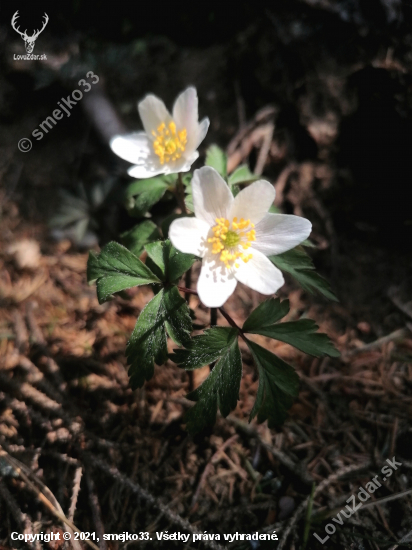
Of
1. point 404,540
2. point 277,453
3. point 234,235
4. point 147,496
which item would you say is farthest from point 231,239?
point 404,540

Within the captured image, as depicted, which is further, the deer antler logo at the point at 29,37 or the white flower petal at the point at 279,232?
the deer antler logo at the point at 29,37

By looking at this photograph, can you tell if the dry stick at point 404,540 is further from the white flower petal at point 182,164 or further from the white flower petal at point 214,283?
the white flower petal at point 182,164

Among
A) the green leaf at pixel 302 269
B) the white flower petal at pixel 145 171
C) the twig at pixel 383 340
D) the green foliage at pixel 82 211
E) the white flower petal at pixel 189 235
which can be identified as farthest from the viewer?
the green foliage at pixel 82 211

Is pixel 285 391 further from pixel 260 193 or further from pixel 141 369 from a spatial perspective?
pixel 260 193

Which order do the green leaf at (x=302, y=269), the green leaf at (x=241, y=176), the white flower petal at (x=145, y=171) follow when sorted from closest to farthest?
the green leaf at (x=302, y=269) → the white flower petal at (x=145, y=171) → the green leaf at (x=241, y=176)

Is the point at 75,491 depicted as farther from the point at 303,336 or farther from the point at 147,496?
the point at 303,336

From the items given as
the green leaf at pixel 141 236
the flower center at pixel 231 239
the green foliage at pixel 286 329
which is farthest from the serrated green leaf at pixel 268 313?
the green leaf at pixel 141 236

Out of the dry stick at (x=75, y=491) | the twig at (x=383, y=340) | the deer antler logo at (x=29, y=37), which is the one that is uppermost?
the deer antler logo at (x=29, y=37)

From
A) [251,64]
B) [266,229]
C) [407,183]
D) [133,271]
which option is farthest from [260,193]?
[251,64]
